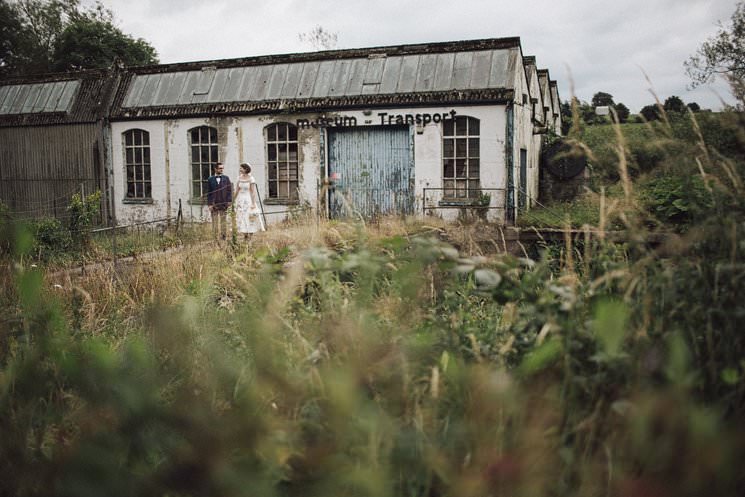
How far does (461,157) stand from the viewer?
13680mm

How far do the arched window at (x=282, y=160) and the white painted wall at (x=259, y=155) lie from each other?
166 millimetres

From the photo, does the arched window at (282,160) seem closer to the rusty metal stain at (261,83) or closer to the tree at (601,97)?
the rusty metal stain at (261,83)

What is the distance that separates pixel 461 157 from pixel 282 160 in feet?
14.5

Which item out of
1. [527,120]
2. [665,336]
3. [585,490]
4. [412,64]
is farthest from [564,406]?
[527,120]

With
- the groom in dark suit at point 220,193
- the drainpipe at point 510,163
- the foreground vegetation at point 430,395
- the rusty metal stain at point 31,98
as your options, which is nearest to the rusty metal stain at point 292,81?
the groom in dark suit at point 220,193

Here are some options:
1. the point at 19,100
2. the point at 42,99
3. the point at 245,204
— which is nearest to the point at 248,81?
the point at 245,204

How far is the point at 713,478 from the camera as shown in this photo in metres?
1.59

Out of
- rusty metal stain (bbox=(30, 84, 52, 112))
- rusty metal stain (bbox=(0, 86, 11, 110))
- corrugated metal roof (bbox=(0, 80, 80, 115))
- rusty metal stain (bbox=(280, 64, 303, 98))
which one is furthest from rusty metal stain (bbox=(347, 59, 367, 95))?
rusty metal stain (bbox=(0, 86, 11, 110))

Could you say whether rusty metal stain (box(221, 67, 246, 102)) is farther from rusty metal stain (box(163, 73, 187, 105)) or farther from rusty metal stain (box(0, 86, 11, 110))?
rusty metal stain (box(0, 86, 11, 110))

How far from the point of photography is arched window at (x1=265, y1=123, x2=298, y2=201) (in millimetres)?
14930

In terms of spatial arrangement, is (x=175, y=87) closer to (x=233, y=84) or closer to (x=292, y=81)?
(x=233, y=84)

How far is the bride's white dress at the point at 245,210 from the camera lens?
36.9 feet

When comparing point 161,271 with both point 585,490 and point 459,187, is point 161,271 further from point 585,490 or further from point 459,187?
point 459,187

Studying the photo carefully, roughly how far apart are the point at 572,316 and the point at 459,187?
1185 cm
